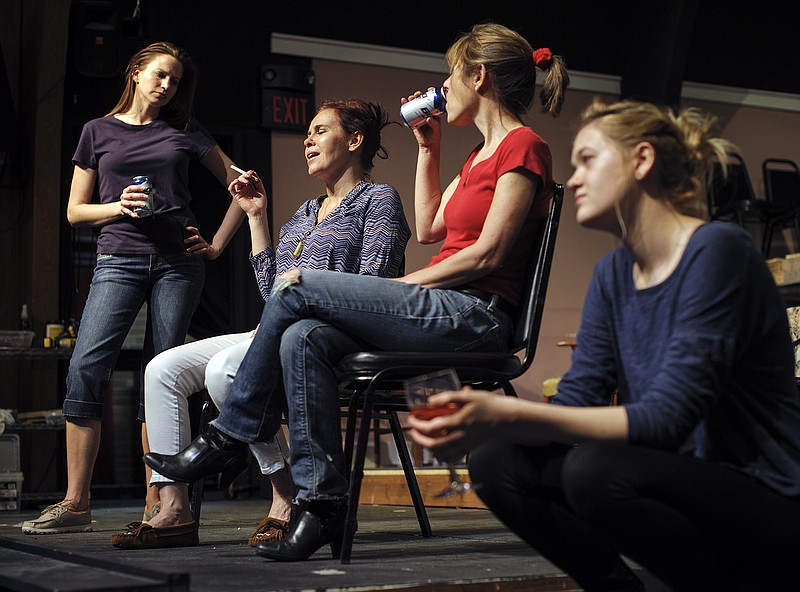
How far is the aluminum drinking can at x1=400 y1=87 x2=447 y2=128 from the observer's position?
7.58ft

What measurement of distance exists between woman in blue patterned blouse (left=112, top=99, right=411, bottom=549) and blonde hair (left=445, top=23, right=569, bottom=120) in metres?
0.38

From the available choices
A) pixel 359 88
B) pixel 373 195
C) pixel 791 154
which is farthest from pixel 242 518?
pixel 791 154

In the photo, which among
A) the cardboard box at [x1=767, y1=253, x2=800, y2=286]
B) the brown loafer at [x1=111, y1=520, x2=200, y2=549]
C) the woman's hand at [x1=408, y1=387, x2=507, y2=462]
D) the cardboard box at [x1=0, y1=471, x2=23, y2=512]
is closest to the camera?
the woman's hand at [x1=408, y1=387, x2=507, y2=462]

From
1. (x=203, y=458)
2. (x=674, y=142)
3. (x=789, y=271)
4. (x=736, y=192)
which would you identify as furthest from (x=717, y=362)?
(x=736, y=192)

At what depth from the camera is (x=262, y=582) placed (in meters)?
1.63

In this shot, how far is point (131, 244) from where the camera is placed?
272cm

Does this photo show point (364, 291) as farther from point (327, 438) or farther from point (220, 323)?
point (220, 323)

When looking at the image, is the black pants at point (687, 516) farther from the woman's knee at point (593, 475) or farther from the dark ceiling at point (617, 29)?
the dark ceiling at point (617, 29)

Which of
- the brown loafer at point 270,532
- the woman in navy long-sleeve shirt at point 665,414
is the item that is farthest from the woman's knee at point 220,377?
the woman in navy long-sleeve shirt at point 665,414

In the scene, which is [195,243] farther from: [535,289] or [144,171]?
[535,289]

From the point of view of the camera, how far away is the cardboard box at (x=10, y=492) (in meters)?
4.89

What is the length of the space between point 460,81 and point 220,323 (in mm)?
4001

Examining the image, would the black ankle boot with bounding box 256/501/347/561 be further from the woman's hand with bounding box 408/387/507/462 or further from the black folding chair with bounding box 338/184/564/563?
the woman's hand with bounding box 408/387/507/462

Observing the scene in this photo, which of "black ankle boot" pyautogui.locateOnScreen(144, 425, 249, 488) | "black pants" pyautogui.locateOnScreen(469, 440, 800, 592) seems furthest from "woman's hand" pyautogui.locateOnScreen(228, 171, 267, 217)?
"black pants" pyautogui.locateOnScreen(469, 440, 800, 592)
